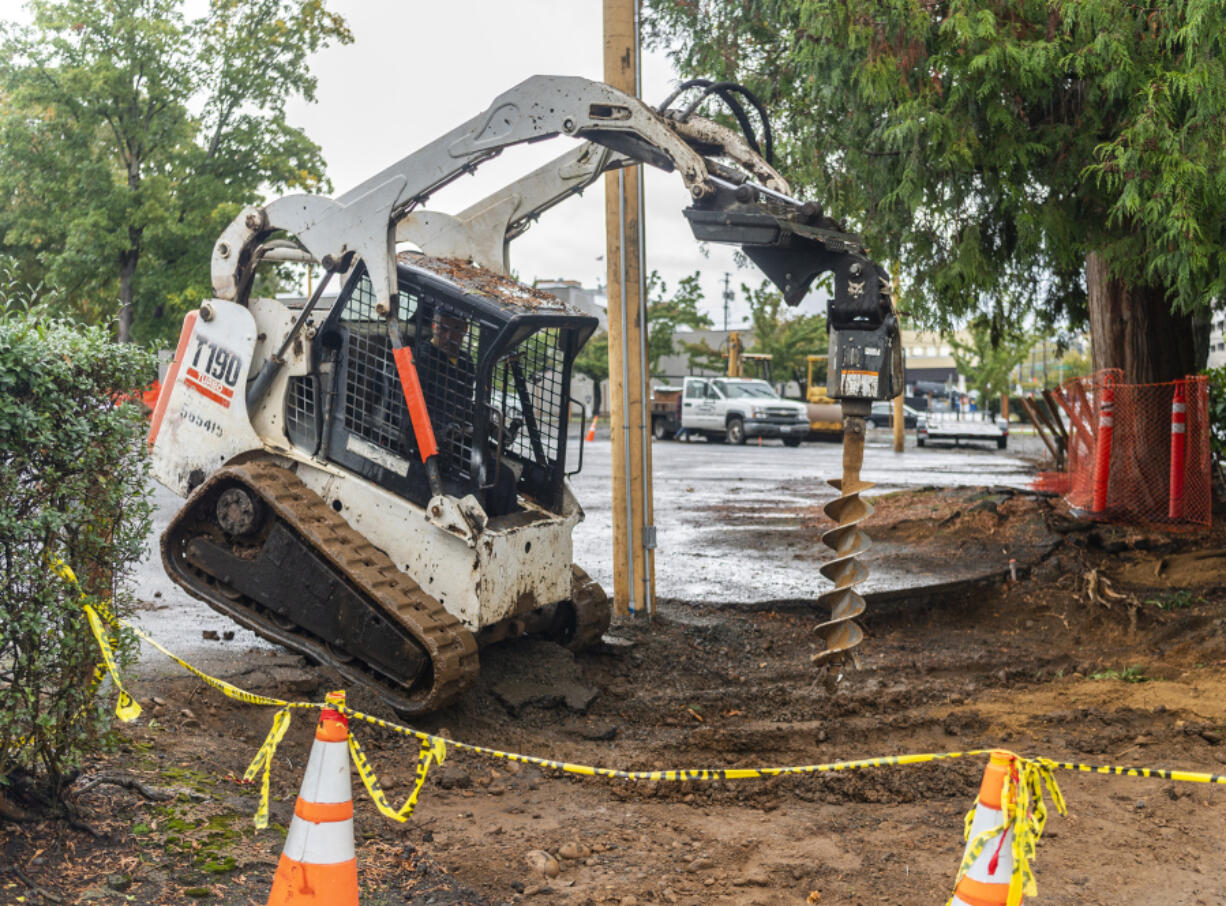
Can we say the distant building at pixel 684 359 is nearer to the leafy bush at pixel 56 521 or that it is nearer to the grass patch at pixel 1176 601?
the grass patch at pixel 1176 601

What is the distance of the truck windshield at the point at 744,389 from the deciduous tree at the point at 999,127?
22.6 m

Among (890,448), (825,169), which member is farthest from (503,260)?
(890,448)

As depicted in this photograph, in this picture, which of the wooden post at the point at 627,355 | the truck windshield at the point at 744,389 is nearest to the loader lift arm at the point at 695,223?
the wooden post at the point at 627,355

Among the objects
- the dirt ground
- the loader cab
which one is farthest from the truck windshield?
the loader cab

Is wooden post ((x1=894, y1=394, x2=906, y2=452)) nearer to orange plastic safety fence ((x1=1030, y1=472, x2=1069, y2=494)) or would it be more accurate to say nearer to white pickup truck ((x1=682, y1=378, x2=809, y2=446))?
white pickup truck ((x1=682, y1=378, x2=809, y2=446))

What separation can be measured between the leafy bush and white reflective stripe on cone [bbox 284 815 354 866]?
104cm

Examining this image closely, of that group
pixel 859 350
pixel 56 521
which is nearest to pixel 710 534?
pixel 859 350

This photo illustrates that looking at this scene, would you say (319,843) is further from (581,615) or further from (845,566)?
(581,615)

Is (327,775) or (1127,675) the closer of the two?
(327,775)

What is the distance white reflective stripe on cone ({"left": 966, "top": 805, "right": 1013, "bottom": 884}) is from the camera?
326 cm

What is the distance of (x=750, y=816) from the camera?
5312 millimetres

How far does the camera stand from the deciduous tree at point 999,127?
791 centimetres

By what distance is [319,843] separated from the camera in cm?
372

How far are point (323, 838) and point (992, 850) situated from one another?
2074 millimetres
